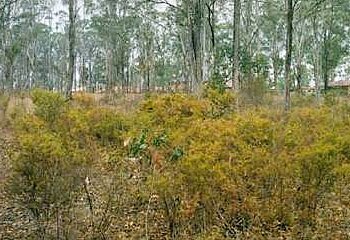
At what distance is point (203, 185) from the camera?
6566 mm

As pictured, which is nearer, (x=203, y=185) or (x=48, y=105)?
(x=203, y=185)

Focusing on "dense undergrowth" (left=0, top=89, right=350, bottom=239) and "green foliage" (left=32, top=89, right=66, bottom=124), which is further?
"green foliage" (left=32, top=89, right=66, bottom=124)

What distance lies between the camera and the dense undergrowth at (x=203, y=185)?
659 centimetres

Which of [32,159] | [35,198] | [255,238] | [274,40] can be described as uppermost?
[274,40]

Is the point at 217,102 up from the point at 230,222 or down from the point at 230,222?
up

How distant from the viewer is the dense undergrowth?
6586 mm

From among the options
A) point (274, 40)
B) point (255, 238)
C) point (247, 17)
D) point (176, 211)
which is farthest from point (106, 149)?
point (274, 40)

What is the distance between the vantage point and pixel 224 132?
23.2ft

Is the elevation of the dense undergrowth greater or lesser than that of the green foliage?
lesser

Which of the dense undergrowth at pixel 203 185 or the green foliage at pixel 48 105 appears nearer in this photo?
the dense undergrowth at pixel 203 185

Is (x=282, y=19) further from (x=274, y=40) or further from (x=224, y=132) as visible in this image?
(x=224, y=132)

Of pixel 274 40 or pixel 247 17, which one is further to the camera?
A: pixel 274 40

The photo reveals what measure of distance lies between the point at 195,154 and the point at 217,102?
18.8 feet

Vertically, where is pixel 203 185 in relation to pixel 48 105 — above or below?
below
